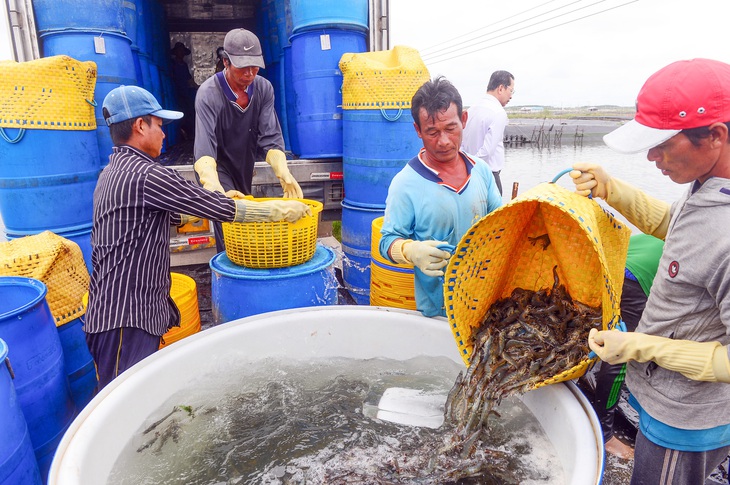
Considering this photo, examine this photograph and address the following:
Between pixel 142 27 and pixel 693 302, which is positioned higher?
pixel 142 27

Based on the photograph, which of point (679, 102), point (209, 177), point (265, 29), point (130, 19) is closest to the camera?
point (679, 102)

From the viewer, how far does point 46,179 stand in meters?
3.50

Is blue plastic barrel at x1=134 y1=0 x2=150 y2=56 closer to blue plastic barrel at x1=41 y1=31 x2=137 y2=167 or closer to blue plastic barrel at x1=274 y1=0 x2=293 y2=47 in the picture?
blue plastic barrel at x1=41 y1=31 x2=137 y2=167

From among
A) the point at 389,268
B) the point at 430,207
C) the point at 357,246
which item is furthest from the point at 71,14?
the point at 430,207

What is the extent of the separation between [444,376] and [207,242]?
120 inches

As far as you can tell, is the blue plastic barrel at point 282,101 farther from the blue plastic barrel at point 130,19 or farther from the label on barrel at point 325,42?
the blue plastic barrel at point 130,19

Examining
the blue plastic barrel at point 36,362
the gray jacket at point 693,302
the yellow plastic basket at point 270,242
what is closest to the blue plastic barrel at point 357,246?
the yellow plastic basket at point 270,242

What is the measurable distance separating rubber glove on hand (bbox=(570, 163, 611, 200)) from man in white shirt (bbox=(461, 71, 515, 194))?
3479 millimetres

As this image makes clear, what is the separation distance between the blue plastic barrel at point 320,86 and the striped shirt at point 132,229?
97.8 inches

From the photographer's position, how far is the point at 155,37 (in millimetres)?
6273

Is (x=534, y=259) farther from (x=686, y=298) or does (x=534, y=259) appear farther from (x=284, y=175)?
(x=284, y=175)

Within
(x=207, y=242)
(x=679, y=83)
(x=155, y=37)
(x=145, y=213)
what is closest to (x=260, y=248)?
(x=145, y=213)

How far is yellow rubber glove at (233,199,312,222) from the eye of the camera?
7.95ft

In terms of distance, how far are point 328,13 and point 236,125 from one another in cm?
150
